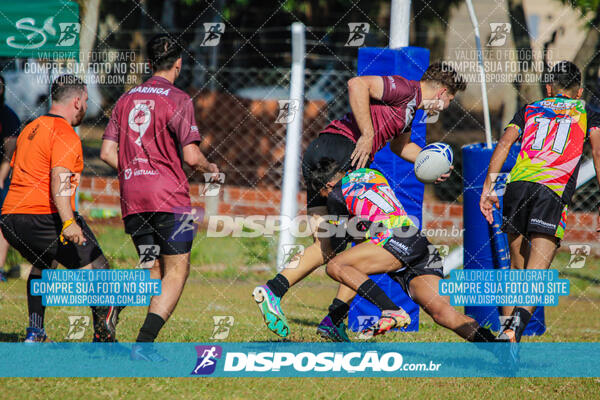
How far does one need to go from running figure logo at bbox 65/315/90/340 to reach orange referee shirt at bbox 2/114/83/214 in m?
0.97

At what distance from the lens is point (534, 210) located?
509 cm

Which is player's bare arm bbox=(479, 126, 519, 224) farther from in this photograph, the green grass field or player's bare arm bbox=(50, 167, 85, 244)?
player's bare arm bbox=(50, 167, 85, 244)

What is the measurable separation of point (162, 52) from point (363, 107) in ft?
4.54

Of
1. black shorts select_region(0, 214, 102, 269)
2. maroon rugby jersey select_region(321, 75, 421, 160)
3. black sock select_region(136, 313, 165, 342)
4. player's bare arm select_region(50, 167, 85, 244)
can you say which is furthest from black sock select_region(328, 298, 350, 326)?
player's bare arm select_region(50, 167, 85, 244)

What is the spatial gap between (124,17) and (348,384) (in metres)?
12.7

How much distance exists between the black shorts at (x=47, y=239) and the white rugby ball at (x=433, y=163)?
2.35 m

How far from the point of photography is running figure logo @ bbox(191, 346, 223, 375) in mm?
4549

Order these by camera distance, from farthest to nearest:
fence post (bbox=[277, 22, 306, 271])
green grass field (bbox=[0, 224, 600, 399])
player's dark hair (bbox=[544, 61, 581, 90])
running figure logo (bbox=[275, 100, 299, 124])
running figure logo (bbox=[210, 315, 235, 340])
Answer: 1. fence post (bbox=[277, 22, 306, 271])
2. running figure logo (bbox=[275, 100, 299, 124])
3. running figure logo (bbox=[210, 315, 235, 340])
4. player's dark hair (bbox=[544, 61, 581, 90])
5. green grass field (bbox=[0, 224, 600, 399])

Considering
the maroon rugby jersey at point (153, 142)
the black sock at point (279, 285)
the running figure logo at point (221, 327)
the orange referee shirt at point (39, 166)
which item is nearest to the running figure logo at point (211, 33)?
the maroon rugby jersey at point (153, 142)

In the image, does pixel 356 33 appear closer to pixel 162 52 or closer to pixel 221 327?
pixel 162 52

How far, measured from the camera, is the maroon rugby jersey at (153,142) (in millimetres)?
4723

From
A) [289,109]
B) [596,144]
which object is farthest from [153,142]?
[289,109]

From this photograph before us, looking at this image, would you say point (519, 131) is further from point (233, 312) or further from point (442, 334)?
point (233, 312)

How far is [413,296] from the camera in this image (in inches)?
187
